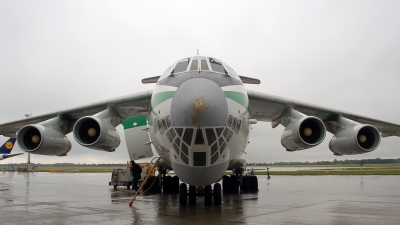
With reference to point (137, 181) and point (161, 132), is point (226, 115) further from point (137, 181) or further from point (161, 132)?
point (137, 181)

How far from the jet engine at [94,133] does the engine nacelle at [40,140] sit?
1.17 metres

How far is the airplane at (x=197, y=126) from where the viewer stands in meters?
6.29

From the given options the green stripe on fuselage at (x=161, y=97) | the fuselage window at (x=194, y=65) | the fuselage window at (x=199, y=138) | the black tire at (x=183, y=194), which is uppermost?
the fuselage window at (x=194, y=65)

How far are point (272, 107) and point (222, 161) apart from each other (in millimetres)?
5019

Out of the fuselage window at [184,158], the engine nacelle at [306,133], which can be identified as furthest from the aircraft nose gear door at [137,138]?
the engine nacelle at [306,133]

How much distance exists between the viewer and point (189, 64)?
7480 millimetres

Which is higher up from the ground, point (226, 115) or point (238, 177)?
point (226, 115)

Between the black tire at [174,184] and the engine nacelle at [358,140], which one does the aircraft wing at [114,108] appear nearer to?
the black tire at [174,184]

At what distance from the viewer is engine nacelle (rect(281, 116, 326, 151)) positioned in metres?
9.54

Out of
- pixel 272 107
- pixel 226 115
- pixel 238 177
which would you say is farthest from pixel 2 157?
pixel 226 115

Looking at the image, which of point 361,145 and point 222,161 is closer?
point 222,161

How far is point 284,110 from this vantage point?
457 inches

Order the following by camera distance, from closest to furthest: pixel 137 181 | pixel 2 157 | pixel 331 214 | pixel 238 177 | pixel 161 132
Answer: pixel 161 132 < pixel 331 214 < pixel 238 177 < pixel 137 181 < pixel 2 157

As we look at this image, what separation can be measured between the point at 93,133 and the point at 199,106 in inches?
198
